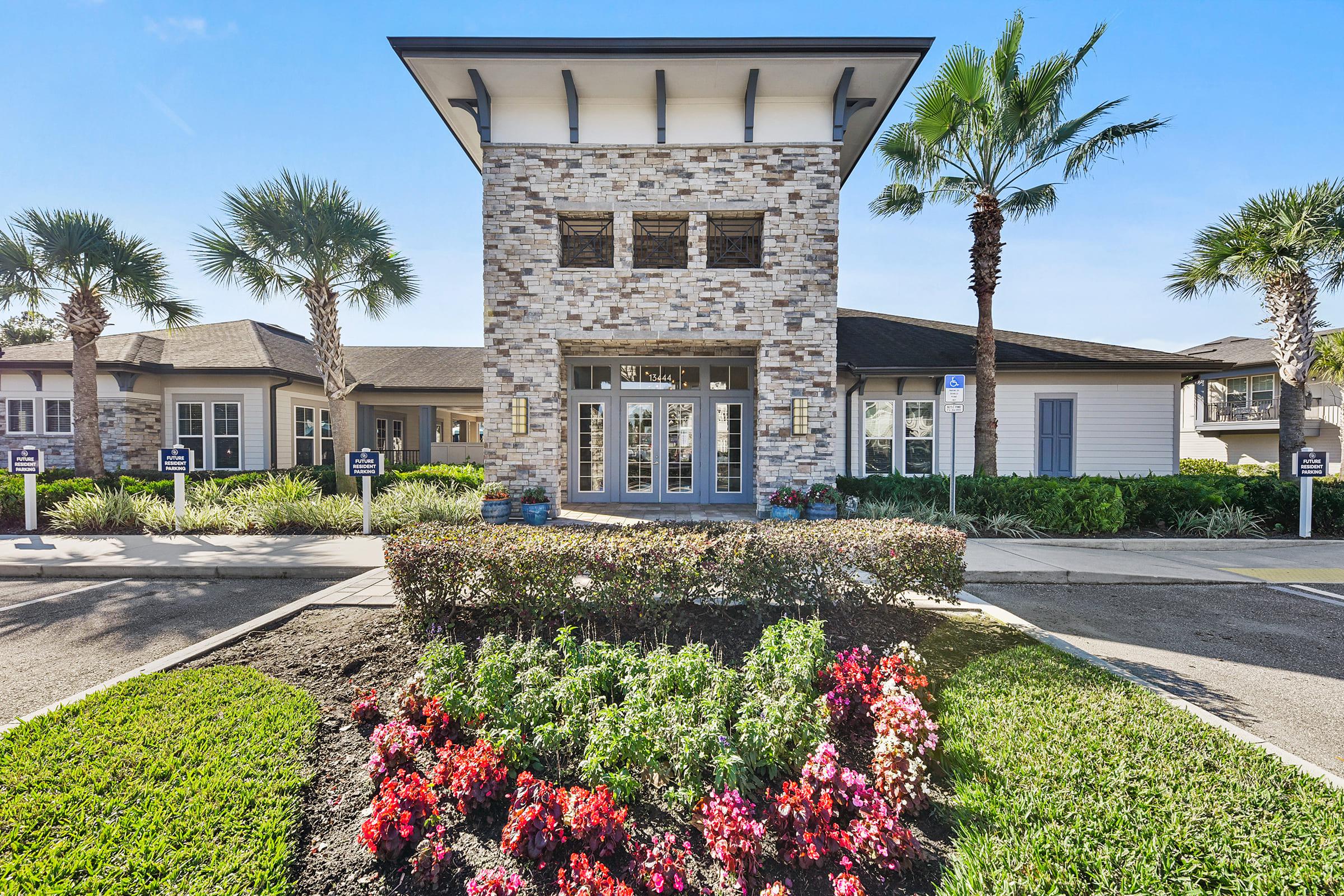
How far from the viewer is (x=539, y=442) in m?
10.5

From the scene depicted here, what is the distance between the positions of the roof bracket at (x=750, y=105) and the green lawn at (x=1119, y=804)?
10.3m

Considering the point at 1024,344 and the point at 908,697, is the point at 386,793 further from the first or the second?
the point at 1024,344

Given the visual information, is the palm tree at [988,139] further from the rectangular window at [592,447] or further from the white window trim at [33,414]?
the white window trim at [33,414]

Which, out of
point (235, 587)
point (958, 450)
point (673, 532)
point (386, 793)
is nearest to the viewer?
point (386, 793)

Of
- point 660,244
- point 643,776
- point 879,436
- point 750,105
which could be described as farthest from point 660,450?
point 643,776

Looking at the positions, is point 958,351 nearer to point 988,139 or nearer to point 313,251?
point 988,139

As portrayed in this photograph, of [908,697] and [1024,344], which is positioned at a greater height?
[1024,344]

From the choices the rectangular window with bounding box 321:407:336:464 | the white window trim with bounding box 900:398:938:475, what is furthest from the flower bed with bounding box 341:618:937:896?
the rectangular window with bounding box 321:407:336:464

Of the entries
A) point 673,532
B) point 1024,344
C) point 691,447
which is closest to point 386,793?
point 673,532

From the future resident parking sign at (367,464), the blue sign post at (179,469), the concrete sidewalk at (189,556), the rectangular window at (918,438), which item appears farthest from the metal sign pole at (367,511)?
the rectangular window at (918,438)

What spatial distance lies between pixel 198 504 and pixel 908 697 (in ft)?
43.9

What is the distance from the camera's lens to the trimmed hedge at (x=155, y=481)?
1032cm

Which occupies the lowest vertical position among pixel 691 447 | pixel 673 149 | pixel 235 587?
pixel 235 587

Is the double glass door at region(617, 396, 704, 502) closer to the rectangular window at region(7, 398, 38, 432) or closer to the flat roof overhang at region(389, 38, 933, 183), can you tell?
the flat roof overhang at region(389, 38, 933, 183)
